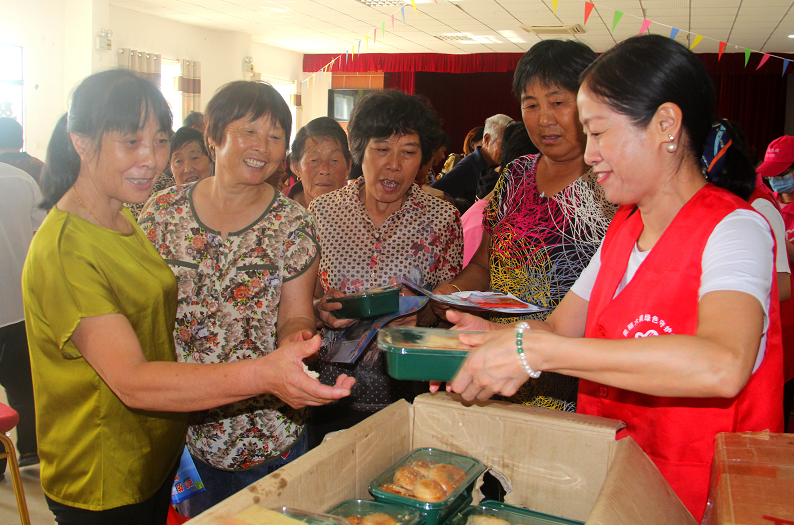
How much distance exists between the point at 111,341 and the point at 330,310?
673 mm

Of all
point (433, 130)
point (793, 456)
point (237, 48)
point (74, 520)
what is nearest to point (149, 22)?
point (237, 48)

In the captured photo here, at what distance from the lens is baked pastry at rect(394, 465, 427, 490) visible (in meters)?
1.08

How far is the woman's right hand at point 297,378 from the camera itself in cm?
110

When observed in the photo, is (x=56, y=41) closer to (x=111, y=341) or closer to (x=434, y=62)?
(x=434, y=62)

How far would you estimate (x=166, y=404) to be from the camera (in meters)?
1.16

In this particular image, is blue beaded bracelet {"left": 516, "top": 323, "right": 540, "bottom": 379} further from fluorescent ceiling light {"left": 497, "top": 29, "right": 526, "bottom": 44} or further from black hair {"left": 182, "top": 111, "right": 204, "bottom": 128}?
fluorescent ceiling light {"left": 497, "top": 29, "right": 526, "bottom": 44}

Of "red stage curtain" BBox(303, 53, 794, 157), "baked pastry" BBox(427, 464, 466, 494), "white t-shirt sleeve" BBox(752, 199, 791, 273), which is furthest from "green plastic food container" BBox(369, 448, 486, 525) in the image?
"red stage curtain" BBox(303, 53, 794, 157)

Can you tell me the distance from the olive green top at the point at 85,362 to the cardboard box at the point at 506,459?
50 cm

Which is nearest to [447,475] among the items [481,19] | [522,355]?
[522,355]

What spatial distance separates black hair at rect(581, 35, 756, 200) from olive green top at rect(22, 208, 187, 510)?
1.06m

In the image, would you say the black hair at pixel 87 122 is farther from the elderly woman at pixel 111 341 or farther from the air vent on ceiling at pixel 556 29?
the air vent on ceiling at pixel 556 29

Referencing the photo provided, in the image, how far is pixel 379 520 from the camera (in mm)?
980

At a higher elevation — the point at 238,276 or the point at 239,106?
the point at 239,106

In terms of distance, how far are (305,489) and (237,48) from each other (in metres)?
12.0
